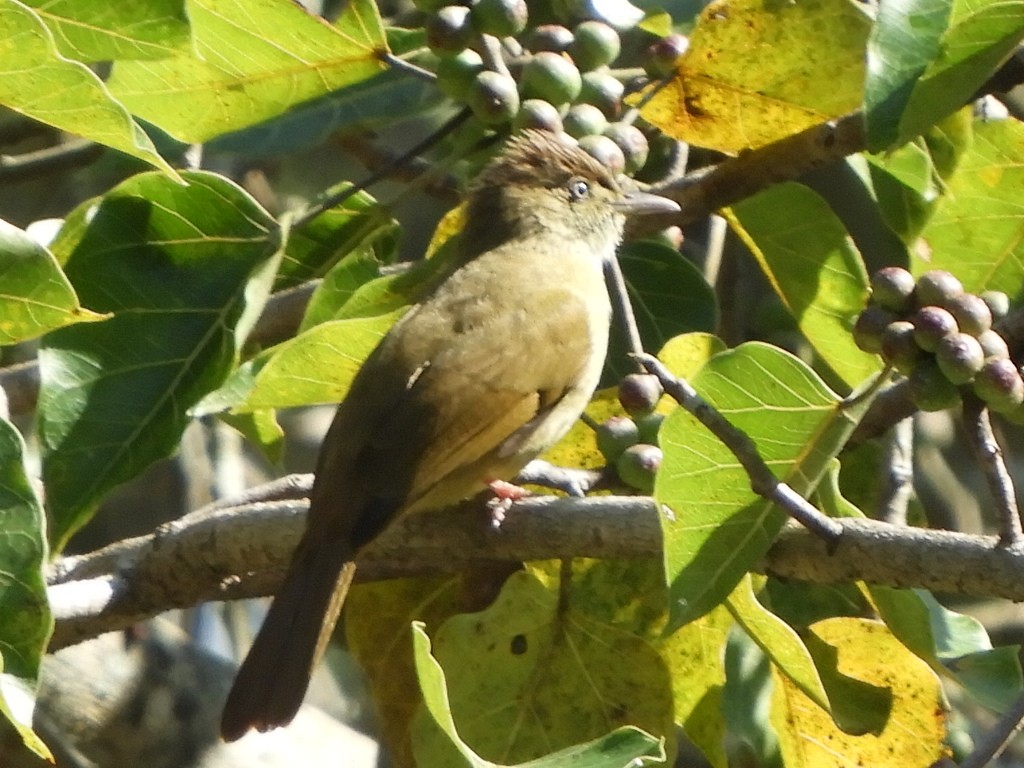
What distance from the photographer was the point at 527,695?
10.7 ft

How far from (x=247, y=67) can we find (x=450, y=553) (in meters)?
1.13

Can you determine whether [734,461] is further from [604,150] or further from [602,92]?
[602,92]

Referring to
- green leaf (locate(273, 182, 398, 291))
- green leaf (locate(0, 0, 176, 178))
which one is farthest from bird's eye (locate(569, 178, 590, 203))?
green leaf (locate(0, 0, 176, 178))

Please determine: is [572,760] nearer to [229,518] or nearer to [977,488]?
[229,518]

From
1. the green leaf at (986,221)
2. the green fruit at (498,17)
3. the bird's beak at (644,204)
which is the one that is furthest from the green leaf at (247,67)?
the green leaf at (986,221)

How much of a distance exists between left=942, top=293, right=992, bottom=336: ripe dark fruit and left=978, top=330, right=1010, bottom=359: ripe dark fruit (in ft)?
0.04

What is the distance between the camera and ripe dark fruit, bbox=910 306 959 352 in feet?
8.39

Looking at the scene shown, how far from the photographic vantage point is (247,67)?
3455 mm

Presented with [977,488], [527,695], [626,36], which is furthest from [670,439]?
[977,488]

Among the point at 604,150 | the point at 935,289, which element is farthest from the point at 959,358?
the point at 604,150

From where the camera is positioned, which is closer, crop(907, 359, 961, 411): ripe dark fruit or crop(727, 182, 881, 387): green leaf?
crop(907, 359, 961, 411): ripe dark fruit

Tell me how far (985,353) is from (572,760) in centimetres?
99

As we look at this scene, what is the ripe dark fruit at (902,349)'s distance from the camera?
261cm

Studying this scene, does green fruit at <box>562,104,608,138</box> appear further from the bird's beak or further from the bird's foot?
the bird's foot
